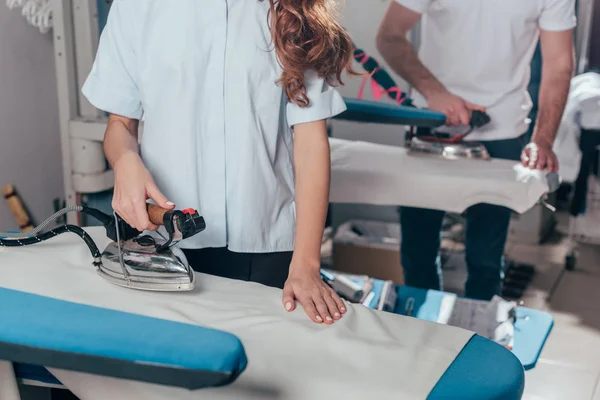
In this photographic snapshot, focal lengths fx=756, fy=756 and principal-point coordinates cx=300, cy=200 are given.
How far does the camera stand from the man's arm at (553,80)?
224cm

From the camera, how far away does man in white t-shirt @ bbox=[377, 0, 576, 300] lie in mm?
2230

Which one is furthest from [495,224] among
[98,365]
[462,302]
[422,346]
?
[98,365]

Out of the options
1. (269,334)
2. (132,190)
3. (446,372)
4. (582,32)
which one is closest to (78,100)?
(132,190)

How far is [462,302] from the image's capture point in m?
2.09

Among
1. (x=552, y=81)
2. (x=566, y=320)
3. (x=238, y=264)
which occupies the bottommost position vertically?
(x=566, y=320)

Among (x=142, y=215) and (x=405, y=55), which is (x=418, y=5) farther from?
(x=142, y=215)

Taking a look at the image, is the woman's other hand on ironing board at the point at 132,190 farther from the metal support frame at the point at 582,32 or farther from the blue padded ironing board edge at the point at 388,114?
the metal support frame at the point at 582,32

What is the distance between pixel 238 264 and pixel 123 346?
2.00ft

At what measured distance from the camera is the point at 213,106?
1.22m

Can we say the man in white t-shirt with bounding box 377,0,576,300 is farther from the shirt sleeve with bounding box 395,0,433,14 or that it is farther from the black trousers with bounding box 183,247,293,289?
the black trousers with bounding box 183,247,293,289

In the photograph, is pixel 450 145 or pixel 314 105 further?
pixel 450 145

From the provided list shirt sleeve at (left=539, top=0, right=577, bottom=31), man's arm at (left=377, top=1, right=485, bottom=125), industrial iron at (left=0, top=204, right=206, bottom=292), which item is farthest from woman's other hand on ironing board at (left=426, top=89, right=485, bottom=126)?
industrial iron at (left=0, top=204, right=206, bottom=292)

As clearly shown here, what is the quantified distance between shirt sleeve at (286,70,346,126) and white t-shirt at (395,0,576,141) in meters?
1.13

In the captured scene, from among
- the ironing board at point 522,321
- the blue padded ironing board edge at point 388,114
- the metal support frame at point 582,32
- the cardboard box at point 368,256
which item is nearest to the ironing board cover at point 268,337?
the ironing board at point 522,321
